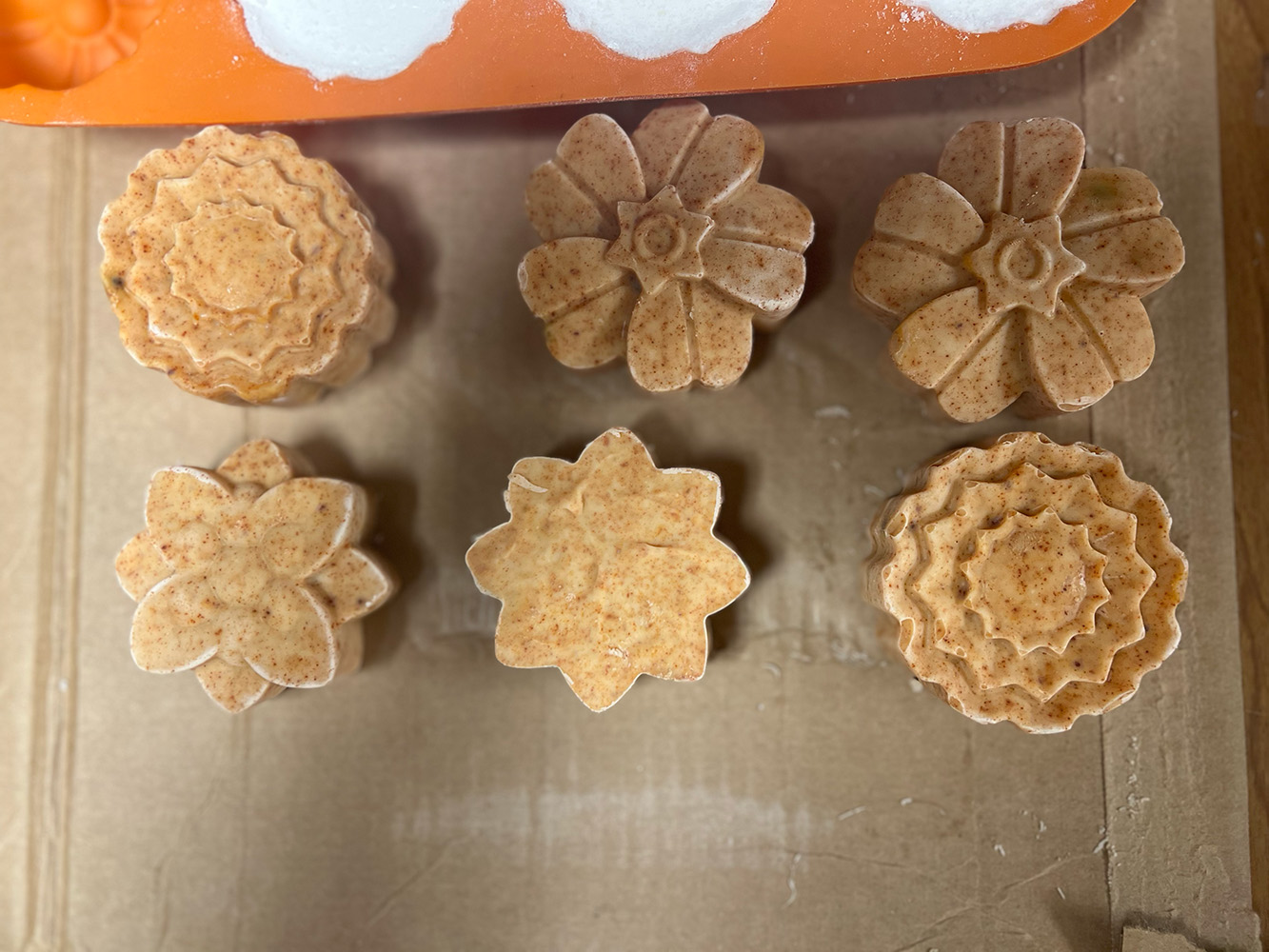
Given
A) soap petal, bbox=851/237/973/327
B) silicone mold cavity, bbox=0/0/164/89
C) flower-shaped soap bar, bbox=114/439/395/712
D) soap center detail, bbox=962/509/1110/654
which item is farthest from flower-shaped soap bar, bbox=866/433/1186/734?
silicone mold cavity, bbox=0/0/164/89

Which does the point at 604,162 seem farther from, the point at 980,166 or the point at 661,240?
the point at 980,166

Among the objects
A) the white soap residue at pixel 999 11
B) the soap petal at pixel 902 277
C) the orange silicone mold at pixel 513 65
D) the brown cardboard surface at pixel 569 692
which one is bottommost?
the brown cardboard surface at pixel 569 692

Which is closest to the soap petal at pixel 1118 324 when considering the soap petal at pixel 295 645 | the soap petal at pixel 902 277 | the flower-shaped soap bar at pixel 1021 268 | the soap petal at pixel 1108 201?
the flower-shaped soap bar at pixel 1021 268

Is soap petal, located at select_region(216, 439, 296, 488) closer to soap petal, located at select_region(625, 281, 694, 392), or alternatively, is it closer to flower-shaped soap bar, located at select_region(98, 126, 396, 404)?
flower-shaped soap bar, located at select_region(98, 126, 396, 404)

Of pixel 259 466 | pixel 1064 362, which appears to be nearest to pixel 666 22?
pixel 1064 362

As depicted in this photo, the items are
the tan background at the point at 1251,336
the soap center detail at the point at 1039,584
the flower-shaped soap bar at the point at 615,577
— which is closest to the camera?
the soap center detail at the point at 1039,584

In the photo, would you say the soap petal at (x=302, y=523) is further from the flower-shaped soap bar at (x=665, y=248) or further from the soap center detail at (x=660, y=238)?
the soap center detail at (x=660, y=238)

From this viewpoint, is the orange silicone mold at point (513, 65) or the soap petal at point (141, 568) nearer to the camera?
the orange silicone mold at point (513, 65)

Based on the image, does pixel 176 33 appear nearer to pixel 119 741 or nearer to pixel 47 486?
pixel 47 486
